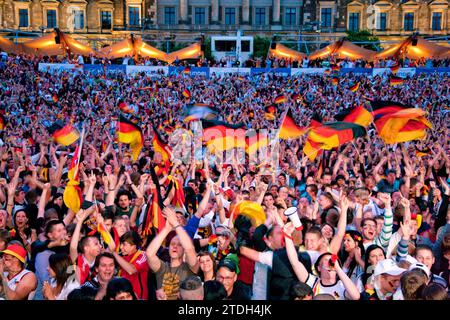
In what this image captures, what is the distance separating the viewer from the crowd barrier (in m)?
28.7

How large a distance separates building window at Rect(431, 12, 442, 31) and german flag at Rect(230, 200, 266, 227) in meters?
59.7

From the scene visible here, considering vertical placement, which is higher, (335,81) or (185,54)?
(185,54)

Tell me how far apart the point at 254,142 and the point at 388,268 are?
26.6ft

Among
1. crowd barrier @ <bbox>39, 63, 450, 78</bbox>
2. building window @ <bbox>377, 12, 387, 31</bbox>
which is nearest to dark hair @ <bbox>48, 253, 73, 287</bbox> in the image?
crowd barrier @ <bbox>39, 63, 450, 78</bbox>

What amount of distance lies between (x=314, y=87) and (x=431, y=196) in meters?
20.0

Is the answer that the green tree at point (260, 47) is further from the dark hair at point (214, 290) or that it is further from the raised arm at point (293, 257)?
the dark hair at point (214, 290)

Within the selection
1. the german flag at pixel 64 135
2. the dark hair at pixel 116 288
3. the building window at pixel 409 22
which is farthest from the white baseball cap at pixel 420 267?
the building window at pixel 409 22

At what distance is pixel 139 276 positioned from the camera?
5801 millimetres

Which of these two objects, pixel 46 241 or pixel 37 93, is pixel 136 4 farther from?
pixel 46 241

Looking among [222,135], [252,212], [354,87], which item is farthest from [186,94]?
[252,212]

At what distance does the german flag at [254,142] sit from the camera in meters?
13.1

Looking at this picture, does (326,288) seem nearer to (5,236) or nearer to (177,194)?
(5,236)

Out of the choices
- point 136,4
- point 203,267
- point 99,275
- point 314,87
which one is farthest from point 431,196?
point 136,4

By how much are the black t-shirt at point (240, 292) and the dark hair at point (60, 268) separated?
145 cm
